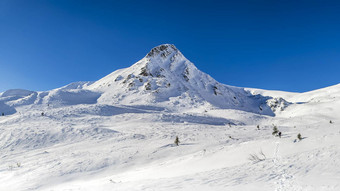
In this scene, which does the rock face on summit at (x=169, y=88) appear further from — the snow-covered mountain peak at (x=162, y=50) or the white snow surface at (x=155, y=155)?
the white snow surface at (x=155, y=155)

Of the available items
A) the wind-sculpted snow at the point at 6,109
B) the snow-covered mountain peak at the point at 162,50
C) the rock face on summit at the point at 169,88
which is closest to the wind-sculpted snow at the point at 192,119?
the rock face on summit at the point at 169,88

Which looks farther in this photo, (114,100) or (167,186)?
(114,100)

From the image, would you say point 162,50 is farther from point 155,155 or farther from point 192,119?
point 155,155

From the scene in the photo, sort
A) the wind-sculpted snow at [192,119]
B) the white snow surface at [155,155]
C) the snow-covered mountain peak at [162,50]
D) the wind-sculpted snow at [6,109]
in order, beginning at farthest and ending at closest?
the snow-covered mountain peak at [162,50]
the wind-sculpted snow at [6,109]
the wind-sculpted snow at [192,119]
the white snow surface at [155,155]

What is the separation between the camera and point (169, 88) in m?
53.6

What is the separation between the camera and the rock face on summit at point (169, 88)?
45691 mm

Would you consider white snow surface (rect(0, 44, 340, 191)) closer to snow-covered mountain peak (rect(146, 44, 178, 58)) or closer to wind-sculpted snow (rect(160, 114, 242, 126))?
wind-sculpted snow (rect(160, 114, 242, 126))

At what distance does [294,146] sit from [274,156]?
56.5 inches

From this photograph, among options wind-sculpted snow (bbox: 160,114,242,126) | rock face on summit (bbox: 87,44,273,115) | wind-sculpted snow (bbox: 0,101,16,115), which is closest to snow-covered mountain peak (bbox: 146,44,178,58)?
rock face on summit (bbox: 87,44,273,115)

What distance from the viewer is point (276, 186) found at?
524 centimetres

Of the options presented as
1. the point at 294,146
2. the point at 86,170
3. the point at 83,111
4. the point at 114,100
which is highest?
the point at 114,100

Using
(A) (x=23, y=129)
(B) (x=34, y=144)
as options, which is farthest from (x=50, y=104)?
(B) (x=34, y=144)

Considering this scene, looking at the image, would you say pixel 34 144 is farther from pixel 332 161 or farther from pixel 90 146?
pixel 332 161

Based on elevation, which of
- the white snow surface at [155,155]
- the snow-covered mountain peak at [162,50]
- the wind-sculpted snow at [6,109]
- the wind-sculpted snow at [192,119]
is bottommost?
the white snow surface at [155,155]
